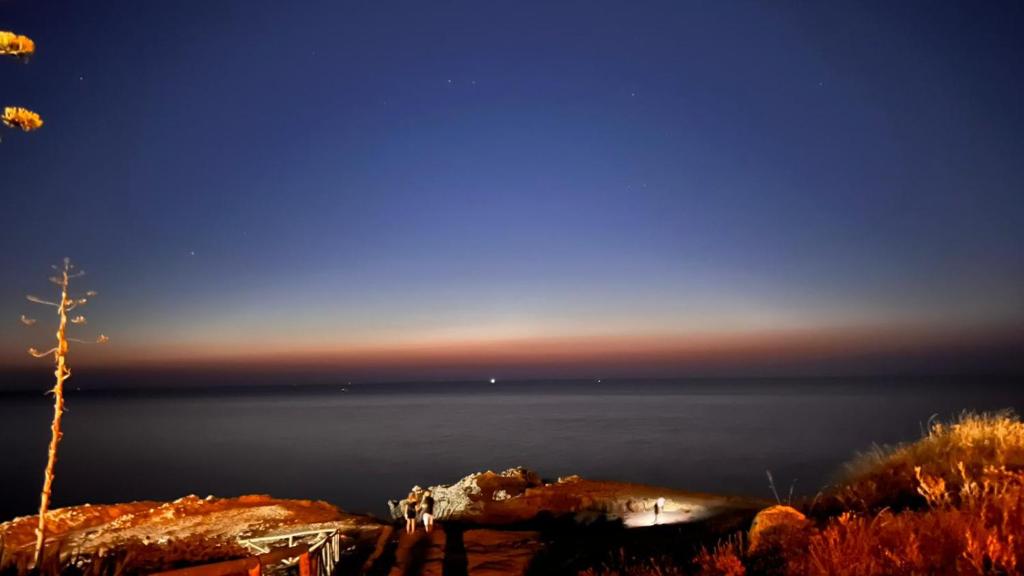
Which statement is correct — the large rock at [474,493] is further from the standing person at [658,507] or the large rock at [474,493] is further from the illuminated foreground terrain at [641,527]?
the standing person at [658,507]

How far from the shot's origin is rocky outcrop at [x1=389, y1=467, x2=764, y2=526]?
20.6m

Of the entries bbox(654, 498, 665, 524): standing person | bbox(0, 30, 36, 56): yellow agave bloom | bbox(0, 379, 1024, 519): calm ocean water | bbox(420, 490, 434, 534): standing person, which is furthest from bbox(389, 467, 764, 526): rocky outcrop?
bbox(0, 30, 36, 56): yellow agave bloom

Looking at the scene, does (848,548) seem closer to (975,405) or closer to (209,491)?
(209,491)

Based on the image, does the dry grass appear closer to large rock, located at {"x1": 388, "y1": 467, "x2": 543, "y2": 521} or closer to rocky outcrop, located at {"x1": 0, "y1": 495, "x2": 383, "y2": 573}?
rocky outcrop, located at {"x1": 0, "y1": 495, "x2": 383, "y2": 573}

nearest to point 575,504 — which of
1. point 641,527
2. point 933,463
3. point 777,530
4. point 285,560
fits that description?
point 641,527

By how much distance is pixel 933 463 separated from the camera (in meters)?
12.8

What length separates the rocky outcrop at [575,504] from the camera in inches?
809

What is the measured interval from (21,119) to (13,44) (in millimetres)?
1060

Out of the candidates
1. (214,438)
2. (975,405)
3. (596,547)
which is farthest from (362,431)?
(975,405)

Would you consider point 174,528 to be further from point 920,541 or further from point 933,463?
point 933,463

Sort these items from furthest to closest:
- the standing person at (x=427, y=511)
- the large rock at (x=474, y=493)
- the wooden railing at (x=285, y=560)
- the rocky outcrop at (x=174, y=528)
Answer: the large rock at (x=474, y=493) → the standing person at (x=427, y=511) → the rocky outcrop at (x=174, y=528) → the wooden railing at (x=285, y=560)

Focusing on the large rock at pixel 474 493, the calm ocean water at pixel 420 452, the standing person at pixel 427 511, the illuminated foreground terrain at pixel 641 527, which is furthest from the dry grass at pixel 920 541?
the calm ocean water at pixel 420 452

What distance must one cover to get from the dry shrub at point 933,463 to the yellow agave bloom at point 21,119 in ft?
48.1

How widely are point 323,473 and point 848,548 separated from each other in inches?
2082
